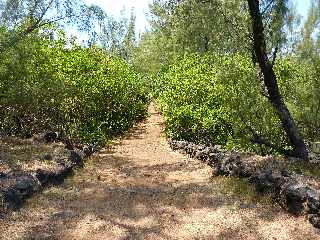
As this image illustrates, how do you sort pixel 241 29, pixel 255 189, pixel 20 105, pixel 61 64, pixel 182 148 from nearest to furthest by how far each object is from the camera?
pixel 255 189, pixel 241 29, pixel 20 105, pixel 182 148, pixel 61 64

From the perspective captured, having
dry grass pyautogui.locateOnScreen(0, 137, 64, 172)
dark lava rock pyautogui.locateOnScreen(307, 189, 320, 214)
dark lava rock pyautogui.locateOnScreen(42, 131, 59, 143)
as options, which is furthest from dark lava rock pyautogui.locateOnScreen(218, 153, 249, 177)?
dark lava rock pyautogui.locateOnScreen(42, 131, 59, 143)

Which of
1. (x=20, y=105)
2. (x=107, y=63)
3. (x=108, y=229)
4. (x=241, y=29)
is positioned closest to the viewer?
Result: (x=108, y=229)

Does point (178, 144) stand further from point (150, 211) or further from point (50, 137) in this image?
point (150, 211)

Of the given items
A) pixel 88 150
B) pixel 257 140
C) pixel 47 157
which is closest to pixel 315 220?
pixel 257 140

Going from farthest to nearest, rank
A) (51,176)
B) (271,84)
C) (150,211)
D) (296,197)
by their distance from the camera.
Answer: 1. (51,176)
2. (271,84)
3. (150,211)
4. (296,197)

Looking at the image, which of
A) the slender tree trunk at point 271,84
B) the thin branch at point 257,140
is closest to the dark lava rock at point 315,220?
the slender tree trunk at point 271,84

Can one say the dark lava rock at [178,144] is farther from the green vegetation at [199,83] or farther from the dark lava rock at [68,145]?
the dark lava rock at [68,145]

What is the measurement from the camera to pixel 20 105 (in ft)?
51.0

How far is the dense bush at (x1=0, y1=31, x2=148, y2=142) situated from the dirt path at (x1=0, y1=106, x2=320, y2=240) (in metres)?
4.09

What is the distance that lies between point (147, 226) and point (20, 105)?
884 cm

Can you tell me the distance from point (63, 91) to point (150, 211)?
27.7ft

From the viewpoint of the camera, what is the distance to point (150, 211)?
9.15 m

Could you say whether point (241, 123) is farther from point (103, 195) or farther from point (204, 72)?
point (204, 72)

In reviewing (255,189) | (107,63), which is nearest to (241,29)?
(255,189)
